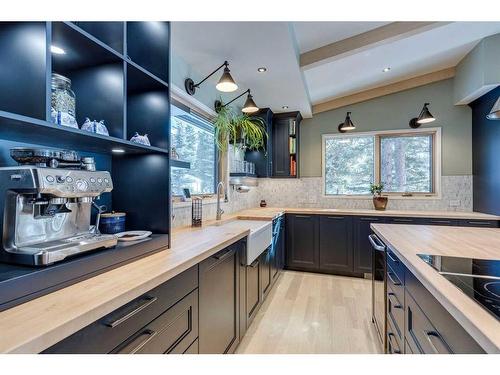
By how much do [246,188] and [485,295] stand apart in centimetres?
298

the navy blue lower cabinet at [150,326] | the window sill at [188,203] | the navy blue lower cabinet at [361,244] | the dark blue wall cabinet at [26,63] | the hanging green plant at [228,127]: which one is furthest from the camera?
the navy blue lower cabinet at [361,244]

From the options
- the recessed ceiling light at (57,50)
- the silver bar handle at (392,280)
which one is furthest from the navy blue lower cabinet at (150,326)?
the silver bar handle at (392,280)

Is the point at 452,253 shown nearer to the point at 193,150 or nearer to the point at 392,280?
the point at 392,280

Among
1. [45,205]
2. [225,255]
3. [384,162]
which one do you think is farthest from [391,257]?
[384,162]

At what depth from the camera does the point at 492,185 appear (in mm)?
3332

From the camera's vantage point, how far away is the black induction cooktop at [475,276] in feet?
2.80

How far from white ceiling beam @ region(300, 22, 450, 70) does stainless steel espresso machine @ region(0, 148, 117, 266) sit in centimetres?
253

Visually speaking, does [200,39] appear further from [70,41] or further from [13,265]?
[13,265]

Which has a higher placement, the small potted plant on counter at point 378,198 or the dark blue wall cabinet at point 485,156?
the dark blue wall cabinet at point 485,156

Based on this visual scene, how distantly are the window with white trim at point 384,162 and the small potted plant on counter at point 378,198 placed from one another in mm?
202

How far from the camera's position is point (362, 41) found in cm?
269

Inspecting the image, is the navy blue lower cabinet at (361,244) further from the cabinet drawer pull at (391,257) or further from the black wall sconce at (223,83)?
the black wall sconce at (223,83)

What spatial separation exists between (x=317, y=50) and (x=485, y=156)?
2.76 meters
